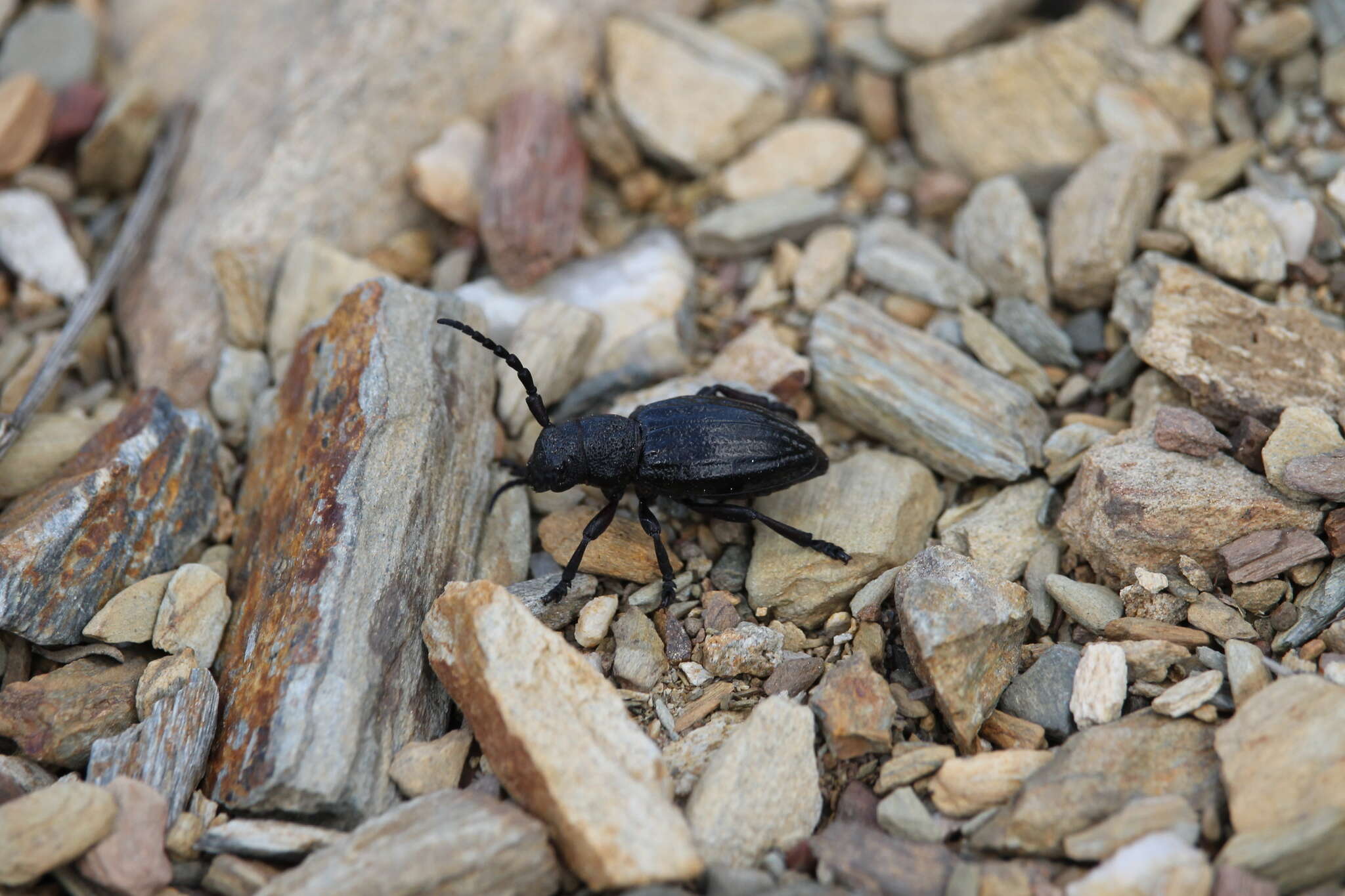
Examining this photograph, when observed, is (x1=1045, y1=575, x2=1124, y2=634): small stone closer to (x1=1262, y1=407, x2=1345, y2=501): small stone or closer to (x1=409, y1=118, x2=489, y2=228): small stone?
(x1=1262, y1=407, x2=1345, y2=501): small stone

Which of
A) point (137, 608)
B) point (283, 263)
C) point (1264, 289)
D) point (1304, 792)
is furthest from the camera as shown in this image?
point (283, 263)

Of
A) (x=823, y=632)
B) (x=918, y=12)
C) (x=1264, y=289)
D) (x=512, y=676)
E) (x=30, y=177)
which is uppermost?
(x=30, y=177)

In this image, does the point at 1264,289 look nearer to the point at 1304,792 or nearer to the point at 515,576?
the point at 1304,792

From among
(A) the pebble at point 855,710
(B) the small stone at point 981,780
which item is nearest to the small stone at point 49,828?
(A) the pebble at point 855,710

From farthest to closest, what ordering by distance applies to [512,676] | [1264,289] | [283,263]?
[283,263]
[1264,289]
[512,676]

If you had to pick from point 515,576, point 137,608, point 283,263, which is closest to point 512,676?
point 515,576

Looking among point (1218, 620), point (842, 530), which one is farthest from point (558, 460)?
point (1218, 620)

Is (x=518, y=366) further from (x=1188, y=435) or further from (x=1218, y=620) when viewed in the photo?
(x=1218, y=620)
